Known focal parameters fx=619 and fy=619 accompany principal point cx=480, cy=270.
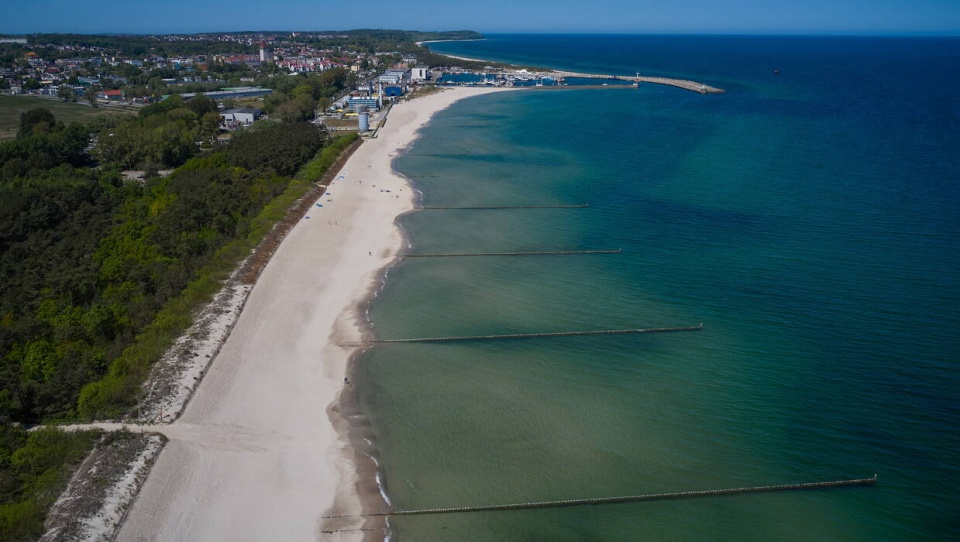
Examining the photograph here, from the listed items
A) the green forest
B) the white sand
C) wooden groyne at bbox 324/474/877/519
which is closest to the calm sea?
wooden groyne at bbox 324/474/877/519

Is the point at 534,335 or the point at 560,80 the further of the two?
the point at 560,80

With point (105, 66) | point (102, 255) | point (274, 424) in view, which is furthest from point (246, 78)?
point (274, 424)

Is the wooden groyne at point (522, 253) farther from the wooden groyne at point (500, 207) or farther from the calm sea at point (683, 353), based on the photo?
the wooden groyne at point (500, 207)

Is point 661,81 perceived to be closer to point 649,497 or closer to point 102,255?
point 102,255

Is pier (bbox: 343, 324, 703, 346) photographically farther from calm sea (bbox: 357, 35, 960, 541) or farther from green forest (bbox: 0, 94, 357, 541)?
green forest (bbox: 0, 94, 357, 541)

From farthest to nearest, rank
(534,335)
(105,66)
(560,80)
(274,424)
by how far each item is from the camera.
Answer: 1. (105,66)
2. (560,80)
3. (534,335)
4. (274,424)
